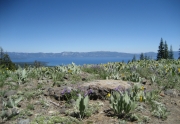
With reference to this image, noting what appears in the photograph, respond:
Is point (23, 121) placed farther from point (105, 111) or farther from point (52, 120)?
point (105, 111)

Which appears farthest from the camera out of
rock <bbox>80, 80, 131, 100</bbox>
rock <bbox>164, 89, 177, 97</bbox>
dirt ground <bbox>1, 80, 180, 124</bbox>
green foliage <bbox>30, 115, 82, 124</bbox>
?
rock <bbox>164, 89, 177, 97</bbox>

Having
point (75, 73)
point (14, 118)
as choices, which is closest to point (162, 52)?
point (75, 73)

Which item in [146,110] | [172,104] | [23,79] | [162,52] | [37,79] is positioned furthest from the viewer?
[162,52]

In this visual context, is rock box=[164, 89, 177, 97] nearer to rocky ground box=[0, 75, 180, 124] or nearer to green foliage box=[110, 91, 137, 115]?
rocky ground box=[0, 75, 180, 124]

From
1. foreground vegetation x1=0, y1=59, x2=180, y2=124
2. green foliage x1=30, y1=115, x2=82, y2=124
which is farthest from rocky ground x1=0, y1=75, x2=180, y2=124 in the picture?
green foliage x1=30, y1=115, x2=82, y2=124

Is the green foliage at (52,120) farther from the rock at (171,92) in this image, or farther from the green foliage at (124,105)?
the rock at (171,92)

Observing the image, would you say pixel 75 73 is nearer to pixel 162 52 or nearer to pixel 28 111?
pixel 28 111

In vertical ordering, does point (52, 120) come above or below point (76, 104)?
below

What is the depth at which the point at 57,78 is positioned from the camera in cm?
598

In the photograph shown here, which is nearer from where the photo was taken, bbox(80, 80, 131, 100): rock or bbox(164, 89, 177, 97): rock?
bbox(80, 80, 131, 100): rock

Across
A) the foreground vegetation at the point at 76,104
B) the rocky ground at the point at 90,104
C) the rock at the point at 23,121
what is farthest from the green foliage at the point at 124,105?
the rock at the point at 23,121

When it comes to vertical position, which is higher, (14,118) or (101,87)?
(101,87)

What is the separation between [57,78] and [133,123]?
11.9ft

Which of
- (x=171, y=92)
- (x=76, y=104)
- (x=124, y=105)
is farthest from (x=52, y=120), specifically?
(x=171, y=92)
